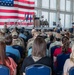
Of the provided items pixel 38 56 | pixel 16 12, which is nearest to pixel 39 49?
pixel 38 56

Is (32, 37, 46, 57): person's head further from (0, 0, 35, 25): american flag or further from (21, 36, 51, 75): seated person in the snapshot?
(0, 0, 35, 25): american flag

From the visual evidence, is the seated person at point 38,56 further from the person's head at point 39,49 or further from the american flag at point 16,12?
the american flag at point 16,12

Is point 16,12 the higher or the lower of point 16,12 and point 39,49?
the higher

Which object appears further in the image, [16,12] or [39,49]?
[16,12]

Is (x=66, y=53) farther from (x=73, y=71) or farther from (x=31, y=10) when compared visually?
(x=31, y=10)

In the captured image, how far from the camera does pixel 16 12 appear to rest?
11.8 meters

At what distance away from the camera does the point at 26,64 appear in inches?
125

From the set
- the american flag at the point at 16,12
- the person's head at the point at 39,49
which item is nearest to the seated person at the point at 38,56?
the person's head at the point at 39,49

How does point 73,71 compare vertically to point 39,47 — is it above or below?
below

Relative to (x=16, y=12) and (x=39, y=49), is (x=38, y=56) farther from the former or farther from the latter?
(x=16, y=12)

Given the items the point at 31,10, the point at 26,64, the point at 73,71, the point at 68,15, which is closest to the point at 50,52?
the point at 26,64

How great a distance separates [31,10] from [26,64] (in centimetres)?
1037

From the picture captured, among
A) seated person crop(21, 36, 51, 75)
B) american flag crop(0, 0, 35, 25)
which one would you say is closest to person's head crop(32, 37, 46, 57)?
seated person crop(21, 36, 51, 75)

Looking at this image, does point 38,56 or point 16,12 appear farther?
point 16,12
